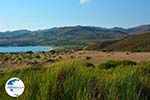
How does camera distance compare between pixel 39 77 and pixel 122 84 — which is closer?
pixel 122 84

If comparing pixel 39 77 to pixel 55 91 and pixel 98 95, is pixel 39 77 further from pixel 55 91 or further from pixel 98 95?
pixel 98 95

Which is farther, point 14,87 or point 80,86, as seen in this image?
point 80,86

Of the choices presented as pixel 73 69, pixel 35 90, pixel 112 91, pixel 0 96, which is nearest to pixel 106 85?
pixel 112 91

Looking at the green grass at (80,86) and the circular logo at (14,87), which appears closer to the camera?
the circular logo at (14,87)

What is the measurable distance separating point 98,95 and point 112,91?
266 millimetres

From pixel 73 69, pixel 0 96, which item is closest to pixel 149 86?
pixel 73 69

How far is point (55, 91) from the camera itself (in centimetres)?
815

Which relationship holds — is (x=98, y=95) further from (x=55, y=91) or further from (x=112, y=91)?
(x=55, y=91)

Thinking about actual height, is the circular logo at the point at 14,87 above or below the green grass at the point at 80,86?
above

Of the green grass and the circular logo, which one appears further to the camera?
the green grass

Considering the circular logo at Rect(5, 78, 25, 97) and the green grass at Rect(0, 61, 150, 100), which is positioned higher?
the circular logo at Rect(5, 78, 25, 97)

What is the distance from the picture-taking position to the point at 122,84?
26.9ft

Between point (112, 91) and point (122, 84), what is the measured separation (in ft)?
0.93

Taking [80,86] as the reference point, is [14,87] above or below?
above
